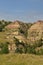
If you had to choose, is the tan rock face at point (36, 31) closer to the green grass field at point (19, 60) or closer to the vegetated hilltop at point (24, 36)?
the vegetated hilltop at point (24, 36)

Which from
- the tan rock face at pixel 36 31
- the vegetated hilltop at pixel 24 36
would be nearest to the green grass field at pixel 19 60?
the vegetated hilltop at pixel 24 36

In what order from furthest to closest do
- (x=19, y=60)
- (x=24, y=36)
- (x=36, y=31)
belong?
(x=36, y=31)
(x=24, y=36)
(x=19, y=60)

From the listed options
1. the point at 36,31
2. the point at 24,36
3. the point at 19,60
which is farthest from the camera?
the point at 36,31

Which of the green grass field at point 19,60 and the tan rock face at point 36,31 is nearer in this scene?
the green grass field at point 19,60

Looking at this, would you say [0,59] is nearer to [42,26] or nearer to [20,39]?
[20,39]

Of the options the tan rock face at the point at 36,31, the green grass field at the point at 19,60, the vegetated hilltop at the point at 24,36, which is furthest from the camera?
the tan rock face at the point at 36,31

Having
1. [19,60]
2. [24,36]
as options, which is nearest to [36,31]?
[24,36]

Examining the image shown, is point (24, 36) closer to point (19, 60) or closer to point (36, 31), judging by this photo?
point (36, 31)

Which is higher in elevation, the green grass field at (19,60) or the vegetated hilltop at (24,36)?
the green grass field at (19,60)

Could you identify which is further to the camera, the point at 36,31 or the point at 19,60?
the point at 36,31

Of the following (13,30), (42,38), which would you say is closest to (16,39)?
(42,38)

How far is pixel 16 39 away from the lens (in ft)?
354

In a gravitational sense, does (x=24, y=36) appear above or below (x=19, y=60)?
below

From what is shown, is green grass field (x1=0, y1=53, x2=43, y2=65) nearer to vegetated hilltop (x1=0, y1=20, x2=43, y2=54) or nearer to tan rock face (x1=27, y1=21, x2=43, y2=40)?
vegetated hilltop (x1=0, y1=20, x2=43, y2=54)
